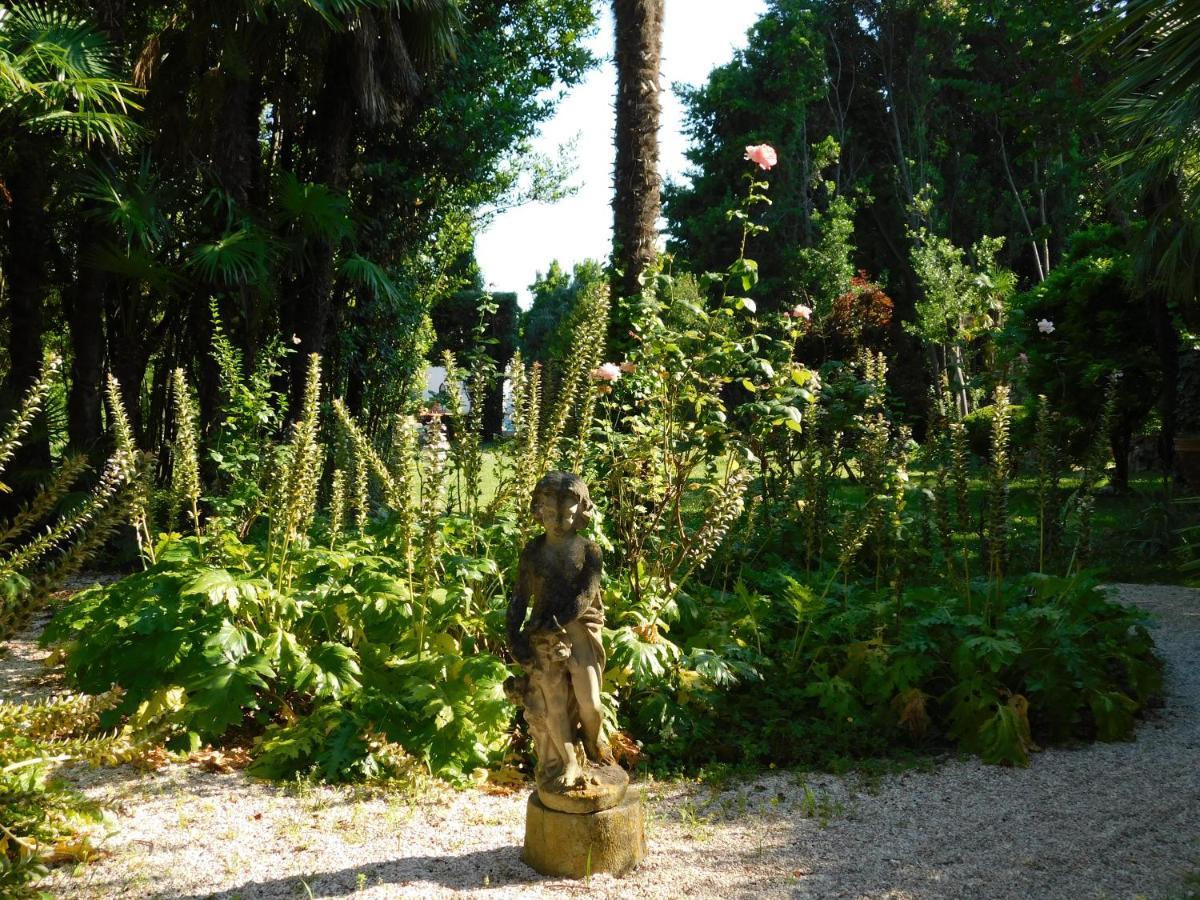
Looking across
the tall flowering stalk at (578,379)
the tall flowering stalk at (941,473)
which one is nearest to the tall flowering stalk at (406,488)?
the tall flowering stalk at (578,379)

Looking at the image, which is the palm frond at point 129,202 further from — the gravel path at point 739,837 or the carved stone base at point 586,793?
the carved stone base at point 586,793

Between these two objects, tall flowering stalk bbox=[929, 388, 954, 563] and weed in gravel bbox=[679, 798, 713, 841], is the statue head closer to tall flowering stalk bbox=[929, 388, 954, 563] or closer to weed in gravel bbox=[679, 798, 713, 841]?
weed in gravel bbox=[679, 798, 713, 841]

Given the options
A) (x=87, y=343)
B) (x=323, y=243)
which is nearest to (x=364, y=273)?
(x=323, y=243)

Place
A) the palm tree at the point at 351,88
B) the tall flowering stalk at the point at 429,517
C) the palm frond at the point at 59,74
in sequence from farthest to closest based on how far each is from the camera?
the palm tree at the point at 351,88 → the palm frond at the point at 59,74 → the tall flowering stalk at the point at 429,517

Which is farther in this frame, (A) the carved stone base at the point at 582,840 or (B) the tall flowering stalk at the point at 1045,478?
(B) the tall flowering stalk at the point at 1045,478

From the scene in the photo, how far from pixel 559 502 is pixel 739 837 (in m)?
1.53

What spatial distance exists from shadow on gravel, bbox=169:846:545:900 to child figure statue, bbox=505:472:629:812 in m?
0.29

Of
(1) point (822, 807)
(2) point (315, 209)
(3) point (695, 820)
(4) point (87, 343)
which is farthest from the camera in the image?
(4) point (87, 343)

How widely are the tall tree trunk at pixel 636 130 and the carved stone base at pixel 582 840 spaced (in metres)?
4.38

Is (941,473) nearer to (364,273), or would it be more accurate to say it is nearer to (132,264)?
(364,273)

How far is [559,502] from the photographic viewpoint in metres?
3.43

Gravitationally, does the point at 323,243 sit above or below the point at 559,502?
above

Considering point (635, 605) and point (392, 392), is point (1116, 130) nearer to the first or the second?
point (635, 605)

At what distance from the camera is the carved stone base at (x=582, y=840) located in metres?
3.45
